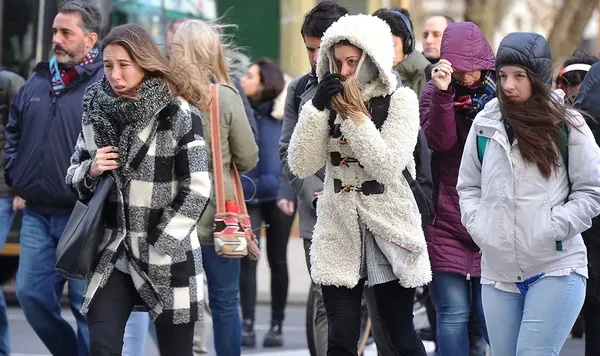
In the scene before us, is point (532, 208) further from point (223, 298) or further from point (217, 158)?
point (223, 298)

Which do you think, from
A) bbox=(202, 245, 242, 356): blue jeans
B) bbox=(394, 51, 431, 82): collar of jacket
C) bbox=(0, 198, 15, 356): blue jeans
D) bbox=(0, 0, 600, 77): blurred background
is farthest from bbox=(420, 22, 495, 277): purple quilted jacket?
bbox=(0, 198, 15, 356): blue jeans

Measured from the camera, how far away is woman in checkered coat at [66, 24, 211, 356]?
556 cm

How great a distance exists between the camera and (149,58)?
5.66 m

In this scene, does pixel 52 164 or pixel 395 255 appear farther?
pixel 52 164

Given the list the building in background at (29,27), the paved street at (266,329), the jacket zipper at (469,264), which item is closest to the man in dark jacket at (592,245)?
the jacket zipper at (469,264)

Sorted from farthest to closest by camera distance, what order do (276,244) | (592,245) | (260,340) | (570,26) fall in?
(570,26), (260,340), (276,244), (592,245)

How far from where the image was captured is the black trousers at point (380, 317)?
583cm

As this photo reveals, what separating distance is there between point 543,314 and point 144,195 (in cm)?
168

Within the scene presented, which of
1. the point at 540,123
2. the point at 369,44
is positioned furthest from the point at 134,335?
the point at 540,123

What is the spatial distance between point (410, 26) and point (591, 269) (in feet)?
5.84

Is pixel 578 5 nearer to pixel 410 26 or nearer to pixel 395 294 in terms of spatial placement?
pixel 410 26

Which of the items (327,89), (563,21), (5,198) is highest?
(327,89)

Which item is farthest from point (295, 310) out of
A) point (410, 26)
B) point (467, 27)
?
point (467, 27)

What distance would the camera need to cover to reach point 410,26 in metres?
7.49
